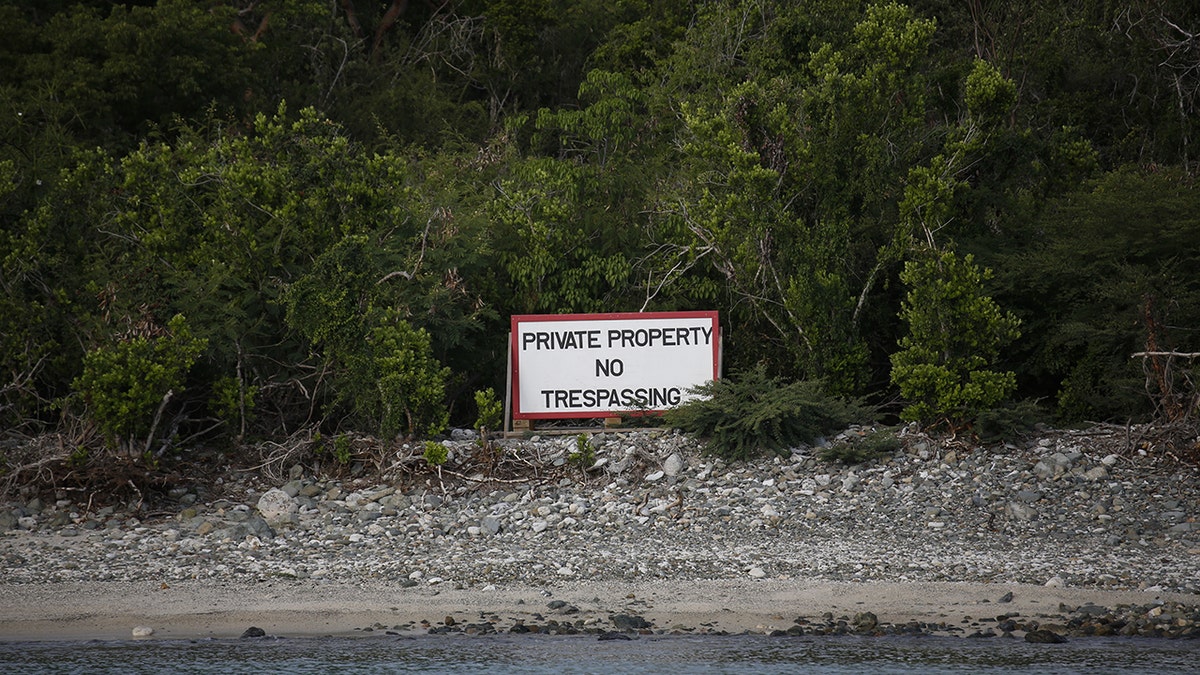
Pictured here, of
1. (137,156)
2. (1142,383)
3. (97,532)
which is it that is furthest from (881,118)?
(97,532)

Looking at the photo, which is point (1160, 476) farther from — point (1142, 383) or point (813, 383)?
point (813, 383)

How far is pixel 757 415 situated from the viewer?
477 inches

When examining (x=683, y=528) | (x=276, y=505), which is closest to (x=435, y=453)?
(x=276, y=505)

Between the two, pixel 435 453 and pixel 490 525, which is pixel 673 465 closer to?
pixel 490 525

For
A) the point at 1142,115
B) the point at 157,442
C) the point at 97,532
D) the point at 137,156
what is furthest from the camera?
the point at 1142,115

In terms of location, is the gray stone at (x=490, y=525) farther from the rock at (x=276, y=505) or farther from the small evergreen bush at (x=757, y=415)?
the small evergreen bush at (x=757, y=415)

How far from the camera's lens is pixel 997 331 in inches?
500

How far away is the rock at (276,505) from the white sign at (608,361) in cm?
249

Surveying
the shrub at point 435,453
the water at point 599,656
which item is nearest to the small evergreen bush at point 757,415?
the shrub at point 435,453

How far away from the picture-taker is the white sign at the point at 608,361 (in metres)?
13.2

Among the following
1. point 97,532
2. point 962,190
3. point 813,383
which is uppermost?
point 962,190

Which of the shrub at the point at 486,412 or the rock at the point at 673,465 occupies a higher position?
the shrub at the point at 486,412

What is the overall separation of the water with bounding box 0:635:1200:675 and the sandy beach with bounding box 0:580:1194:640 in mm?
260

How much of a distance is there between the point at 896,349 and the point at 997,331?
2072 millimetres
